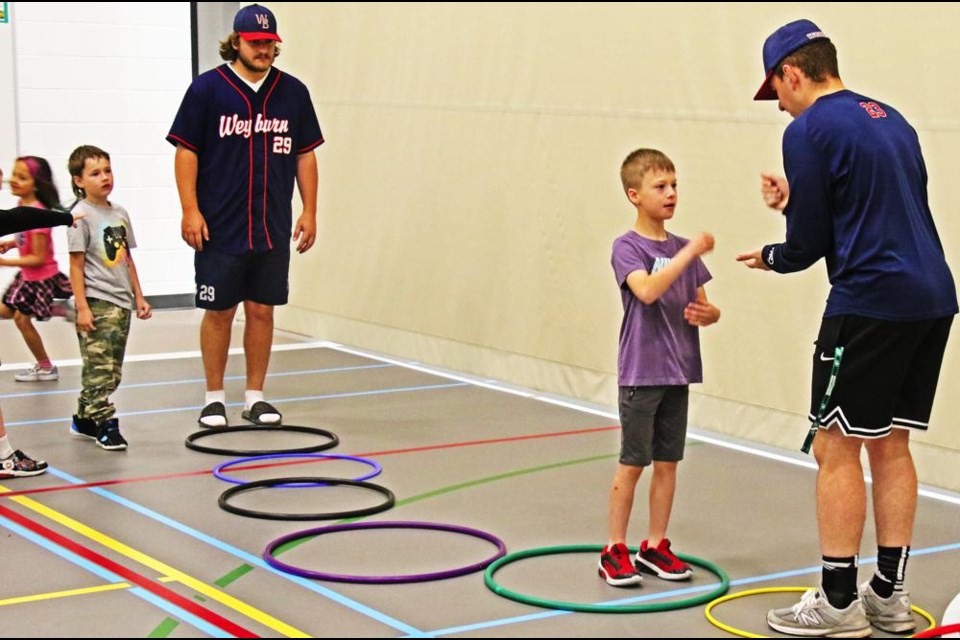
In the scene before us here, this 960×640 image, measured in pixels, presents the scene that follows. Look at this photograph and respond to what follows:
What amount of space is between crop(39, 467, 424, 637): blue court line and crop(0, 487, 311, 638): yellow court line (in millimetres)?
260

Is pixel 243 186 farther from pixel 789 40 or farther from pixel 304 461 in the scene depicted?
pixel 789 40

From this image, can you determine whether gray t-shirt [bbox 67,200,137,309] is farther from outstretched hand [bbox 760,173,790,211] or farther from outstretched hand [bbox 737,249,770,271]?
outstretched hand [bbox 760,173,790,211]

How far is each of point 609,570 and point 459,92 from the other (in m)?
5.07

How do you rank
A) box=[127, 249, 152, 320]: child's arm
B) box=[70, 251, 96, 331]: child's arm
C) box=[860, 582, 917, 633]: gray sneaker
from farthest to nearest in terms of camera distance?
1. box=[127, 249, 152, 320]: child's arm
2. box=[70, 251, 96, 331]: child's arm
3. box=[860, 582, 917, 633]: gray sneaker

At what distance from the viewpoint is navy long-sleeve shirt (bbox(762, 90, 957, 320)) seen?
432cm

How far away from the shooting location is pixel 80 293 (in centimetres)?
678

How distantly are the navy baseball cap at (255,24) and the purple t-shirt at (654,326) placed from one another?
307 cm

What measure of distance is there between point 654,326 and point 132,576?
1987 millimetres

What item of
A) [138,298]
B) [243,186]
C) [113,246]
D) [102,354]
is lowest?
[102,354]

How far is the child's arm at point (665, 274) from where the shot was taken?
4.61 meters

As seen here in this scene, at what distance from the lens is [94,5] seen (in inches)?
467

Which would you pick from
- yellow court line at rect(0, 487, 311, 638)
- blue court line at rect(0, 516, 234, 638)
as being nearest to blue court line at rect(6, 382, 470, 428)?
yellow court line at rect(0, 487, 311, 638)

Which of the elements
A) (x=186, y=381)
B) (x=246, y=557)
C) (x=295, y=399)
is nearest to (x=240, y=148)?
(x=295, y=399)

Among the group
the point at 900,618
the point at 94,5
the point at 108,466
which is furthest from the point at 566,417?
the point at 94,5
